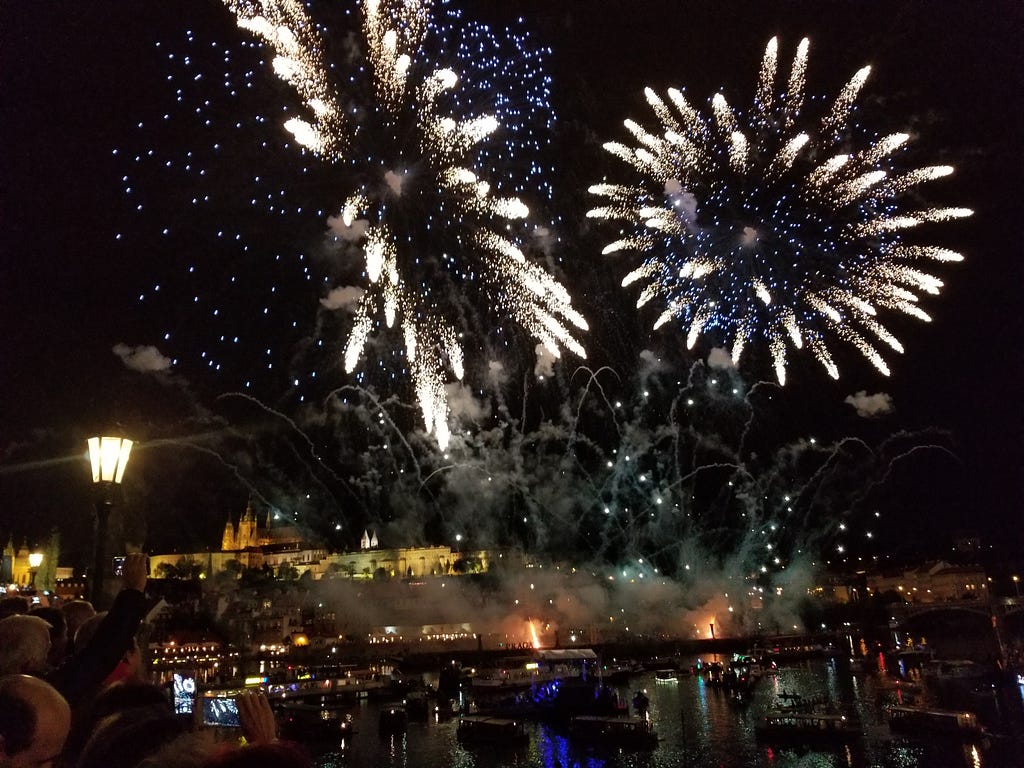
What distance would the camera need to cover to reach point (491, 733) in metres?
24.6

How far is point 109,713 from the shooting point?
2334 millimetres

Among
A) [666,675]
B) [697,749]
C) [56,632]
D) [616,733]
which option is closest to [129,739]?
[56,632]

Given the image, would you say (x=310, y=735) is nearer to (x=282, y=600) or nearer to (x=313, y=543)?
(x=282, y=600)

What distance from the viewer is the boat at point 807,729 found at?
73.7 feet

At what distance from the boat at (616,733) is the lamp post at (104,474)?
69.0 ft

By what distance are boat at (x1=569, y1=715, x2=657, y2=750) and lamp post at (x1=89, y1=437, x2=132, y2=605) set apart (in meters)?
21.0

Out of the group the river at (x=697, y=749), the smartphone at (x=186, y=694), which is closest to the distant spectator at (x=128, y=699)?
the smartphone at (x=186, y=694)

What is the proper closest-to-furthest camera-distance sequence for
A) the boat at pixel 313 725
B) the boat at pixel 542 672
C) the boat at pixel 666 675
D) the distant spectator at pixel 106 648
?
the distant spectator at pixel 106 648 < the boat at pixel 313 725 < the boat at pixel 542 672 < the boat at pixel 666 675

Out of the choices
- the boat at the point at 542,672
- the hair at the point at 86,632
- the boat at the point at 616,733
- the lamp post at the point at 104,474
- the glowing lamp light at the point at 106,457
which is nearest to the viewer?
the hair at the point at 86,632

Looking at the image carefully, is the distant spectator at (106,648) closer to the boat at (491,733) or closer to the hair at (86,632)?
the hair at (86,632)

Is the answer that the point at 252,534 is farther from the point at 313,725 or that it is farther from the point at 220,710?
the point at 220,710

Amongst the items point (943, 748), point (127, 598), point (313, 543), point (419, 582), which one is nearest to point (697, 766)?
point (943, 748)

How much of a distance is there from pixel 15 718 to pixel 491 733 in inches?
997

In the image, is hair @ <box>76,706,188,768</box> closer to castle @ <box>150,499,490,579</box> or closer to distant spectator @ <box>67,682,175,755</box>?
distant spectator @ <box>67,682,175,755</box>
